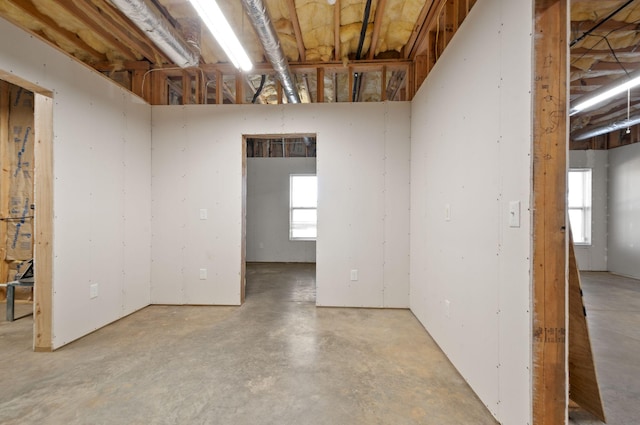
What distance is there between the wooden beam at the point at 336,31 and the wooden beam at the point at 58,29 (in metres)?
3.07

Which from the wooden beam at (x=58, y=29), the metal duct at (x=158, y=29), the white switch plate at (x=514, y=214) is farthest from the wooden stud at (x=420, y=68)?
the wooden beam at (x=58, y=29)

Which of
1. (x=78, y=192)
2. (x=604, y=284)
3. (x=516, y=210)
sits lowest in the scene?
(x=604, y=284)

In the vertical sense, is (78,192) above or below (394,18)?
below

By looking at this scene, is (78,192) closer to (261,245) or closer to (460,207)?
(460,207)

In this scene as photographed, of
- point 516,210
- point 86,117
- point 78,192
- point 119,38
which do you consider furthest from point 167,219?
point 516,210

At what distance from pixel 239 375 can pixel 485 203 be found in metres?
2.16

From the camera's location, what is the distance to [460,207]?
2.06m

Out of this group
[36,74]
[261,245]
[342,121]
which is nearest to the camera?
[36,74]

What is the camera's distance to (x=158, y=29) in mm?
2480

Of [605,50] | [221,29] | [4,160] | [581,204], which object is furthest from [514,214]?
[581,204]

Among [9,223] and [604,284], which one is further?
[604,284]

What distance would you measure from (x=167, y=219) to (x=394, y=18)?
12.3 ft

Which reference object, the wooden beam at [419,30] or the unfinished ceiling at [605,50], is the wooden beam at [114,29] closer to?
the wooden beam at [419,30]

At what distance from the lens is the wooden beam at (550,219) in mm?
1271
